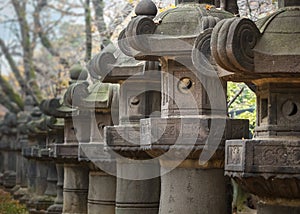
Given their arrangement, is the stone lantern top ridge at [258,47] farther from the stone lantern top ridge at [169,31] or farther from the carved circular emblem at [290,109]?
the stone lantern top ridge at [169,31]

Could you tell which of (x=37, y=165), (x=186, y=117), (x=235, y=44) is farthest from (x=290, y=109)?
(x=37, y=165)

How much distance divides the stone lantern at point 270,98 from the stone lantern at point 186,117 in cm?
195

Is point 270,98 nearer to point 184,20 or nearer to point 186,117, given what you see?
point 186,117

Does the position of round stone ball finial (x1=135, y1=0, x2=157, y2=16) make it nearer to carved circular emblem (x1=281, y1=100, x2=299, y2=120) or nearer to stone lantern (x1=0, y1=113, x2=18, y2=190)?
carved circular emblem (x1=281, y1=100, x2=299, y2=120)

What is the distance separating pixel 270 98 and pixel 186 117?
7.46 feet

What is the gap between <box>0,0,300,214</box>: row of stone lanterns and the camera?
32.8ft

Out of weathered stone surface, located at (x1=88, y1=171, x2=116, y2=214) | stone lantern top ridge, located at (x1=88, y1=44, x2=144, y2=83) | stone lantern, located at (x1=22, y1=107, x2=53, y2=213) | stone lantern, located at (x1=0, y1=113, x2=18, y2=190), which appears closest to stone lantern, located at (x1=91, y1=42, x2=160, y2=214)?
stone lantern top ridge, located at (x1=88, y1=44, x2=144, y2=83)

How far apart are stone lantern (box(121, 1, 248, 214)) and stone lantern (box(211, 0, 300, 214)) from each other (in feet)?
6.39

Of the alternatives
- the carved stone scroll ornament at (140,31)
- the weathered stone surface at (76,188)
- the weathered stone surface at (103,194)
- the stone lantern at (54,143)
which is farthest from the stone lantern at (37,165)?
the carved stone scroll ornament at (140,31)

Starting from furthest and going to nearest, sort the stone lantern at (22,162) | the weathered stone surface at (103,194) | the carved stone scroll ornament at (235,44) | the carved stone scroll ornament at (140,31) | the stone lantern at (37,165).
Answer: the stone lantern at (22,162)
the stone lantern at (37,165)
the weathered stone surface at (103,194)
the carved stone scroll ornament at (140,31)
the carved stone scroll ornament at (235,44)

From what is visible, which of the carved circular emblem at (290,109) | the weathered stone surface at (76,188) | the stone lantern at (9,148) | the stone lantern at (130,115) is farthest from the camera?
the stone lantern at (9,148)

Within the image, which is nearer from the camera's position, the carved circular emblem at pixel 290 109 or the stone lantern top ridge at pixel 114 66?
the carved circular emblem at pixel 290 109

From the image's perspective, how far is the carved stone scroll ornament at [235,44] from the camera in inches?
388

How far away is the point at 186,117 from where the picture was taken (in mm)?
12438
